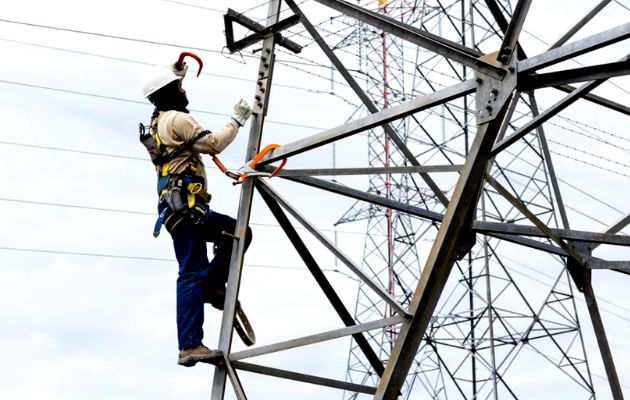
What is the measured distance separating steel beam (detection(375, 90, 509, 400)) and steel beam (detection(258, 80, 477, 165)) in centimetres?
28

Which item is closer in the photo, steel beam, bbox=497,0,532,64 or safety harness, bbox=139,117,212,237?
steel beam, bbox=497,0,532,64

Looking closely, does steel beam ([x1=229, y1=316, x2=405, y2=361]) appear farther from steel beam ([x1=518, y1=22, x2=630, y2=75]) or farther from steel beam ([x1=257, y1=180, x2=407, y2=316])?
steel beam ([x1=518, y1=22, x2=630, y2=75])

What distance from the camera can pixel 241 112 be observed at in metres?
7.77

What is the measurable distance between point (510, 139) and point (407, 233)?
18.0 meters

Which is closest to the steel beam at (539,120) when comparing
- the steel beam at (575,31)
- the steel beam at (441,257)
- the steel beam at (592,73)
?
the steel beam at (441,257)

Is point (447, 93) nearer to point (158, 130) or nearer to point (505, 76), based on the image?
point (505, 76)

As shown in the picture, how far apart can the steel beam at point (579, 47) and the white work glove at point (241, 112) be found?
7.73ft

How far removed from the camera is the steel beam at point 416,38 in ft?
20.7

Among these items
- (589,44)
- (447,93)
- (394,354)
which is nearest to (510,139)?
(447,93)

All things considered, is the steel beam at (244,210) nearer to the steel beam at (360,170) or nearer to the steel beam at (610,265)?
the steel beam at (360,170)

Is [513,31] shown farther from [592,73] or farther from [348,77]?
[348,77]

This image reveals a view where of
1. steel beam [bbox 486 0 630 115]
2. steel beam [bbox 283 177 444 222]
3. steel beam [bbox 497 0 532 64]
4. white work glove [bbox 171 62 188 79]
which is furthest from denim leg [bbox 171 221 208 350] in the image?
steel beam [bbox 486 0 630 115]

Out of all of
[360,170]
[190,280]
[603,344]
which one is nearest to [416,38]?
[360,170]

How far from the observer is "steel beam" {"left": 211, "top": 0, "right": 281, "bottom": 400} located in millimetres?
7688
